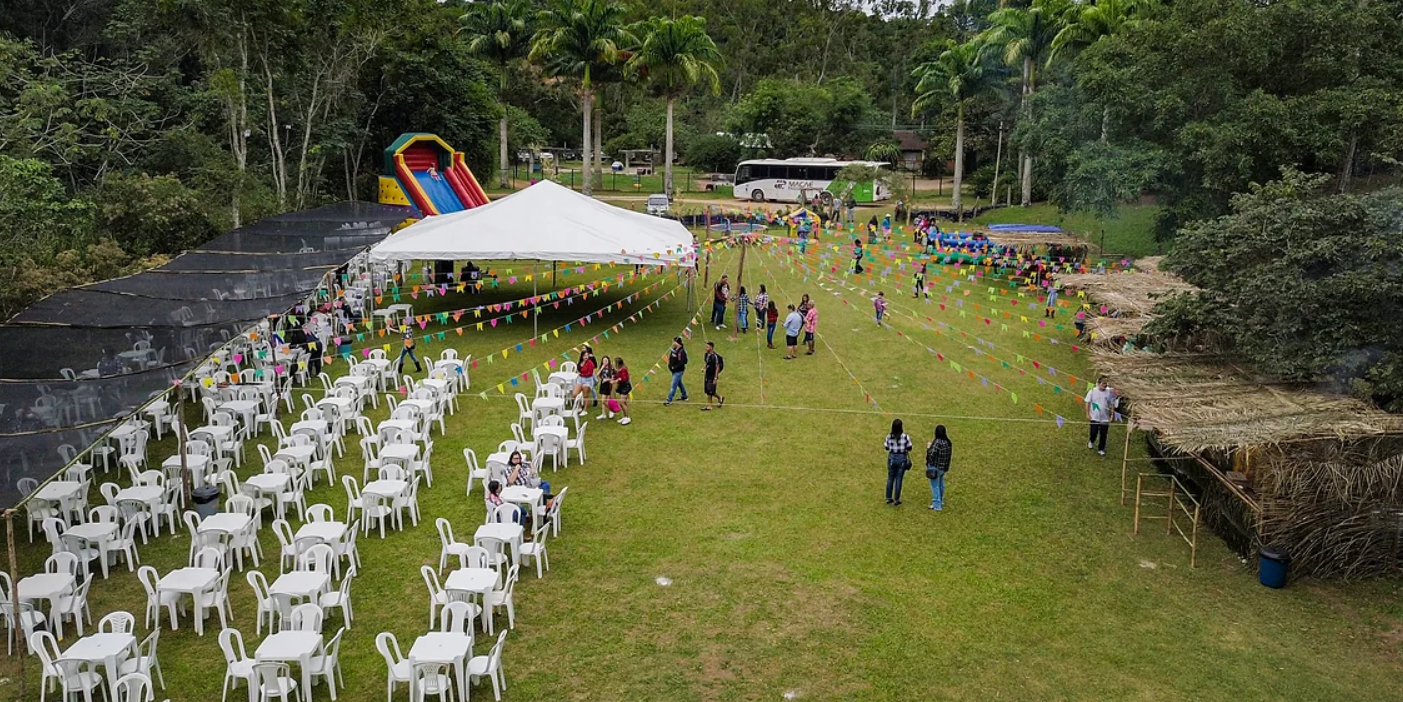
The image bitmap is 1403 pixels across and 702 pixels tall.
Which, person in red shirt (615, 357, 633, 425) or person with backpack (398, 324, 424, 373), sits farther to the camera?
person with backpack (398, 324, 424, 373)

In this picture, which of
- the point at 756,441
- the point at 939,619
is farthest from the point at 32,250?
the point at 939,619

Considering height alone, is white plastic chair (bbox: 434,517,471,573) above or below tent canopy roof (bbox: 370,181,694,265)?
below

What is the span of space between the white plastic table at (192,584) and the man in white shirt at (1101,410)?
12.3m

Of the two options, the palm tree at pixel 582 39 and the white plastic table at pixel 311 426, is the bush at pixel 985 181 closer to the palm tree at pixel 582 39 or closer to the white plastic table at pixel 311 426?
the palm tree at pixel 582 39

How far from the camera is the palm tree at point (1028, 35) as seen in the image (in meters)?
43.0

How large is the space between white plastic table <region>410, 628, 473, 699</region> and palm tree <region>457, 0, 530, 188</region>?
40.9 metres

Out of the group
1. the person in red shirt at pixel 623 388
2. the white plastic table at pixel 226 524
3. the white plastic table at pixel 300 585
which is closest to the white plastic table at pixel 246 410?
the white plastic table at pixel 226 524

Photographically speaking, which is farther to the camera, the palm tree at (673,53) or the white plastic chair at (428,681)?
the palm tree at (673,53)

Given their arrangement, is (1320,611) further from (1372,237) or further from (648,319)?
(648,319)

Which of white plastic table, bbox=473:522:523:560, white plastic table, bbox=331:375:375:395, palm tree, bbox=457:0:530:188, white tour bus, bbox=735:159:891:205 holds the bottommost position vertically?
white plastic table, bbox=473:522:523:560

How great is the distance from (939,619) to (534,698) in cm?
422

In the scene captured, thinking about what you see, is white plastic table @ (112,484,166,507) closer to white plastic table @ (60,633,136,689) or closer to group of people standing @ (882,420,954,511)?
white plastic table @ (60,633,136,689)

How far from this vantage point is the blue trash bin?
421 inches

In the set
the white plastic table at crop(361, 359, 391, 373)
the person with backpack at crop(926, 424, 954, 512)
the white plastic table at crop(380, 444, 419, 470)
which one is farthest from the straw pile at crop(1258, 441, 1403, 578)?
the white plastic table at crop(361, 359, 391, 373)
